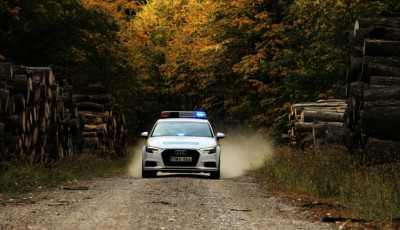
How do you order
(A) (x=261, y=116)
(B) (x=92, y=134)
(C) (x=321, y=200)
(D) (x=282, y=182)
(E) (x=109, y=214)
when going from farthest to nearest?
(A) (x=261, y=116)
(B) (x=92, y=134)
(D) (x=282, y=182)
(C) (x=321, y=200)
(E) (x=109, y=214)

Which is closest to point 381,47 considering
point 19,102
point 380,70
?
point 380,70

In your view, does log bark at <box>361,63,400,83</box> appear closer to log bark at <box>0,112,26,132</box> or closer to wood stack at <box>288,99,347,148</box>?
wood stack at <box>288,99,347,148</box>

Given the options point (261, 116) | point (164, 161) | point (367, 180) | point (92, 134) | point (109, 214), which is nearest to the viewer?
point (109, 214)

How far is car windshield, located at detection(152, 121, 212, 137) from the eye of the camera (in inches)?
727

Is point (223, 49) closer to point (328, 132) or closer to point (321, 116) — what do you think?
point (321, 116)

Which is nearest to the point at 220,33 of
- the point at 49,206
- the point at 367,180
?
the point at 367,180

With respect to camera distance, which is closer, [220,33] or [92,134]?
[92,134]

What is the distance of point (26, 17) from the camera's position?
26.9 metres

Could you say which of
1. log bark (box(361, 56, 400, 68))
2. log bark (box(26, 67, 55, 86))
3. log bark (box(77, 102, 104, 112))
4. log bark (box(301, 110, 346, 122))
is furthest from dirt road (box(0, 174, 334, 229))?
log bark (box(77, 102, 104, 112))

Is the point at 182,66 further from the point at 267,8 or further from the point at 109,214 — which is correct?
the point at 109,214

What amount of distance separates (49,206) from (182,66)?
32974mm

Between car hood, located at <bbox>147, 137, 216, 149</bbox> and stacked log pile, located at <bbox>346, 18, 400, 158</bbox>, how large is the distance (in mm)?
3811

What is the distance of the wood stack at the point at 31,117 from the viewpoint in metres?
15.3

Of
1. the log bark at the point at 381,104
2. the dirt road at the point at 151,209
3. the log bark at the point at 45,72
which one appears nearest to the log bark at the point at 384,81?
the log bark at the point at 381,104
